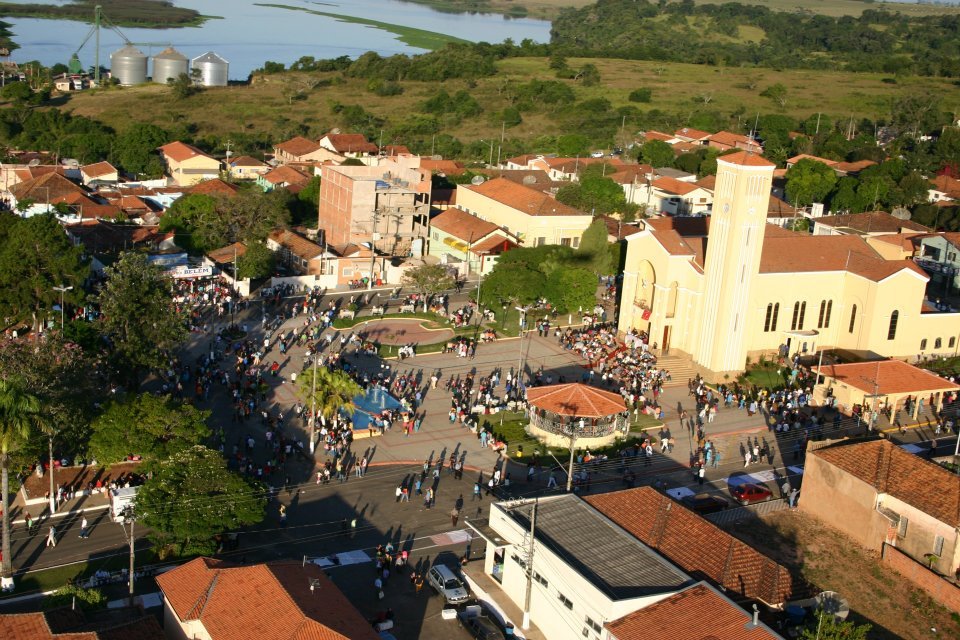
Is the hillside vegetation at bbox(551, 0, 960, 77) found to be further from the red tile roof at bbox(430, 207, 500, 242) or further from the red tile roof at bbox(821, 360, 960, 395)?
the red tile roof at bbox(821, 360, 960, 395)

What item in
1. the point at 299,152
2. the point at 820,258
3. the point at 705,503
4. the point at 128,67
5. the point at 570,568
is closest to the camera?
the point at 570,568

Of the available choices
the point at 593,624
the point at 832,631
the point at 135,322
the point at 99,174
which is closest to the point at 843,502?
the point at 832,631

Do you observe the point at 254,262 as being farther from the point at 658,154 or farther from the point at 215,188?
the point at 658,154

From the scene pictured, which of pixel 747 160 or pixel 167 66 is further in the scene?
pixel 167 66

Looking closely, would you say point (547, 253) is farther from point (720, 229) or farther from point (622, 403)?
point (622, 403)

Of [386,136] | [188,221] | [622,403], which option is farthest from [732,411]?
[386,136]

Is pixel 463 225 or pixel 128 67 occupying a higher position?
pixel 128 67

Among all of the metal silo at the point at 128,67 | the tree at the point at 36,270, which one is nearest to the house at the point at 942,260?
the tree at the point at 36,270

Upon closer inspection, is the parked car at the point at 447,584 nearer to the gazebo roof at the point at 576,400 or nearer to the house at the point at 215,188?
the gazebo roof at the point at 576,400
